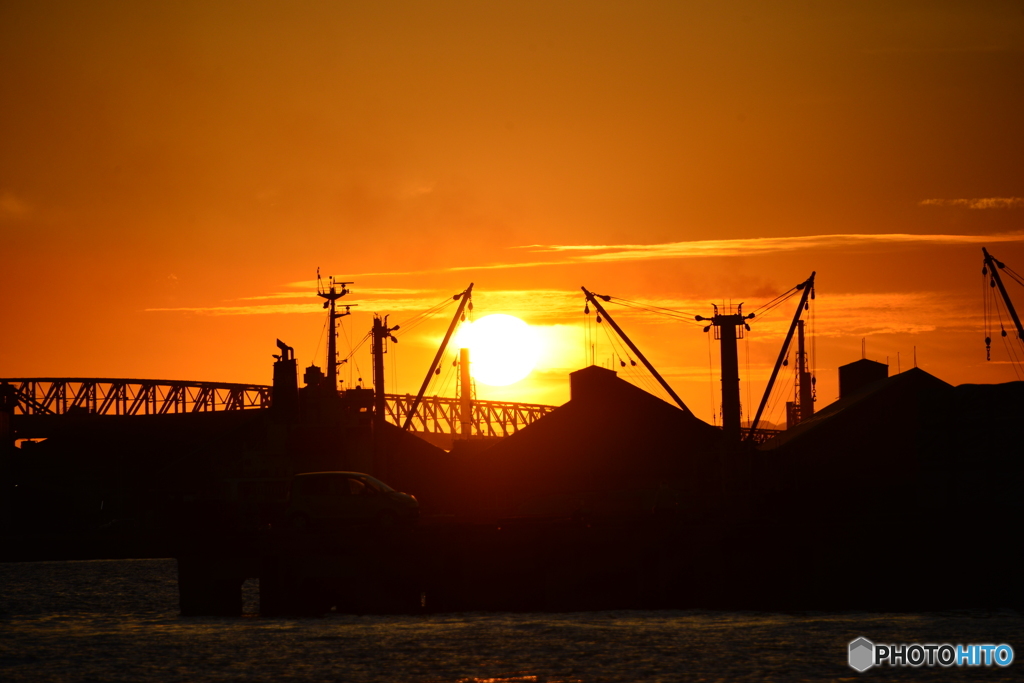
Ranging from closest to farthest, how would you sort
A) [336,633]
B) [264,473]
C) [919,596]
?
[336,633] < [919,596] < [264,473]

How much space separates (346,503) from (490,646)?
28.0 ft

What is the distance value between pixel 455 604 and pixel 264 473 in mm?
39372

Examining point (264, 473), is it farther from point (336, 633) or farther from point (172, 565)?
point (336, 633)

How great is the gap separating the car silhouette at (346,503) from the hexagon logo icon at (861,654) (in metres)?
14.7

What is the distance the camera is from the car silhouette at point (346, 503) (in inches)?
1532

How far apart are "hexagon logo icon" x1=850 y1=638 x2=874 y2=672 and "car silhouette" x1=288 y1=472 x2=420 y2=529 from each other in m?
14.7

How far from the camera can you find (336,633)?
3619 cm

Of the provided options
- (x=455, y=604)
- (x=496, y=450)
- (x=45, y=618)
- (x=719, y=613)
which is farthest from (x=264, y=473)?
(x=719, y=613)

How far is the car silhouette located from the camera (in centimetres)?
3891

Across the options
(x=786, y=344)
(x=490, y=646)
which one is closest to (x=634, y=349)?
(x=786, y=344)

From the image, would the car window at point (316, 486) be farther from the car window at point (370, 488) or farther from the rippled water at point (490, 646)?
the rippled water at point (490, 646)

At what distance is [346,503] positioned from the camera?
39156 mm

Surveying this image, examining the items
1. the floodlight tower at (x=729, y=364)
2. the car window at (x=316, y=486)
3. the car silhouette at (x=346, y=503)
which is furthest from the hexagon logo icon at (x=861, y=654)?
the floodlight tower at (x=729, y=364)

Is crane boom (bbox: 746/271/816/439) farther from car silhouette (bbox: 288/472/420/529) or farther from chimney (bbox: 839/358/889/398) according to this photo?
car silhouette (bbox: 288/472/420/529)
